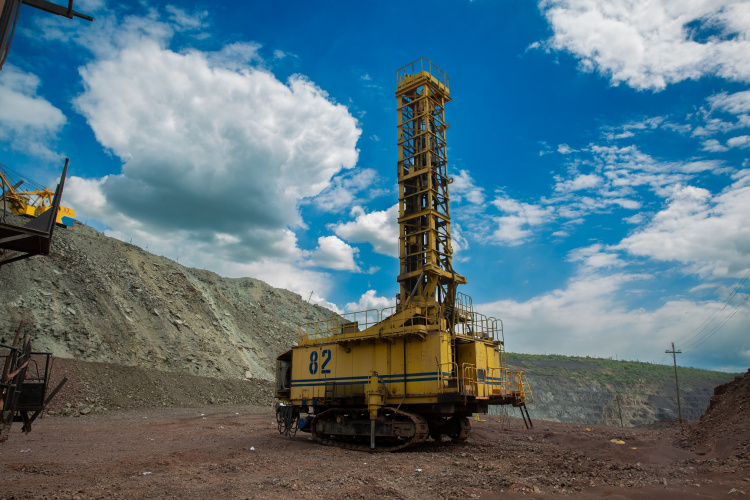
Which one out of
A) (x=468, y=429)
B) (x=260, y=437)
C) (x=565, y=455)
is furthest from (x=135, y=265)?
(x=565, y=455)

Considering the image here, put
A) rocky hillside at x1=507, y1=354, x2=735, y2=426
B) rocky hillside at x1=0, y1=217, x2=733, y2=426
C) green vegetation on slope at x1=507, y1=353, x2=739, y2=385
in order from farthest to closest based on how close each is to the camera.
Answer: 1. green vegetation on slope at x1=507, y1=353, x2=739, y2=385
2. rocky hillside at x1=507, y1=354, x2=735, y2=426
3. rocky hillside at x1=0, y1=217, x2=733, y2=426

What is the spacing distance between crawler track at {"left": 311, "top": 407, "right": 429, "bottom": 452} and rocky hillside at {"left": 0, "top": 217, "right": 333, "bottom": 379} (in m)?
18.8

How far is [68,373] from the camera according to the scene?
81.9 feet

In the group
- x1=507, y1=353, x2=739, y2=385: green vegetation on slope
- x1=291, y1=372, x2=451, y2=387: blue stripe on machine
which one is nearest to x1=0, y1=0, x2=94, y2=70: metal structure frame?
x1=291, y1=372, x2=451, y2=387: blue stripe on machine

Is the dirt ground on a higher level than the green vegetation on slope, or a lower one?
lower

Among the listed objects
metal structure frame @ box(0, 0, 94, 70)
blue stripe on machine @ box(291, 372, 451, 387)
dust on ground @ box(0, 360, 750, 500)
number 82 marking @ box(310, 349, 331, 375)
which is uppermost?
metal structure frame @ box(0, 0, 94, 70)

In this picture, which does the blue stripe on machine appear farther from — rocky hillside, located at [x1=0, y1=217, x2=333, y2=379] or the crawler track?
rocky hillside, located at [x1=0, y1=217, x2=333, y2=379]

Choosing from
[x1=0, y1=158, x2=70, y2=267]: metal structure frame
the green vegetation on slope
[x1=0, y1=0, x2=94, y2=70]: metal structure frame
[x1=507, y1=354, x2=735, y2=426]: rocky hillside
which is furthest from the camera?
the green vegetation on slope

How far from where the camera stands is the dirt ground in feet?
25.1

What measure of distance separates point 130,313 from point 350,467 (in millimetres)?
27577

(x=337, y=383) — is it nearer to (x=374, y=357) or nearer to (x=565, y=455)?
(x=374, y=357)

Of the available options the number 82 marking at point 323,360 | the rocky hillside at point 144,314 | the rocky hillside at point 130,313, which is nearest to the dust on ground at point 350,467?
the number 82 marking at point 323,360

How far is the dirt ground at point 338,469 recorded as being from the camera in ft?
25.1

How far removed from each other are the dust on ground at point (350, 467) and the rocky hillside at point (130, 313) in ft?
37.5
